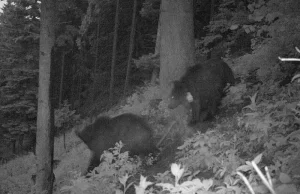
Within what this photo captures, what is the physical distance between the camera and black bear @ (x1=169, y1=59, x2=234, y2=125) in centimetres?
717

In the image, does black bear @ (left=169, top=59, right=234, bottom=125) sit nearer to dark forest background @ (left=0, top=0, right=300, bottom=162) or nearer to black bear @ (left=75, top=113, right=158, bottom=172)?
black bear @ (left=75, top=113, right=158, bottom=172)

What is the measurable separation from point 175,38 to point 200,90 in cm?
168

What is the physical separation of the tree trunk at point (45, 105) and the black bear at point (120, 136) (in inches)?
47.7

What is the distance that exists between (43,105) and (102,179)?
385cm

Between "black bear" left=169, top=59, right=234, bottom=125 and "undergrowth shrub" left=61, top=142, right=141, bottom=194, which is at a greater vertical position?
"black bear" left=169, top=59, right=234, bottom=125

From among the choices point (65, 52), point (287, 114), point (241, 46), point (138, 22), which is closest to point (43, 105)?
point (287, 114)

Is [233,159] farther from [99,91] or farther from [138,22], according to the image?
[99,91]

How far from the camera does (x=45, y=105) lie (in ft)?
26.5

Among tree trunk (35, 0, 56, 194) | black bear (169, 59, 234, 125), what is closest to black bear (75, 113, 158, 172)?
black bear (169, 59, 234, 125)

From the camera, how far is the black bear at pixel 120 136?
6.92 m

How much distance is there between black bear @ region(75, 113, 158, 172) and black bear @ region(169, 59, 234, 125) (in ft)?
3.35

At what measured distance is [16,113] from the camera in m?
25.8

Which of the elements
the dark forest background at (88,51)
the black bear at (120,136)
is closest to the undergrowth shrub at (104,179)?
the black bear at (120,136)

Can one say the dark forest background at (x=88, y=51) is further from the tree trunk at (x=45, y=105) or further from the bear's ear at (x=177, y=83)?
the bear's ear at (x=177, y=83)
